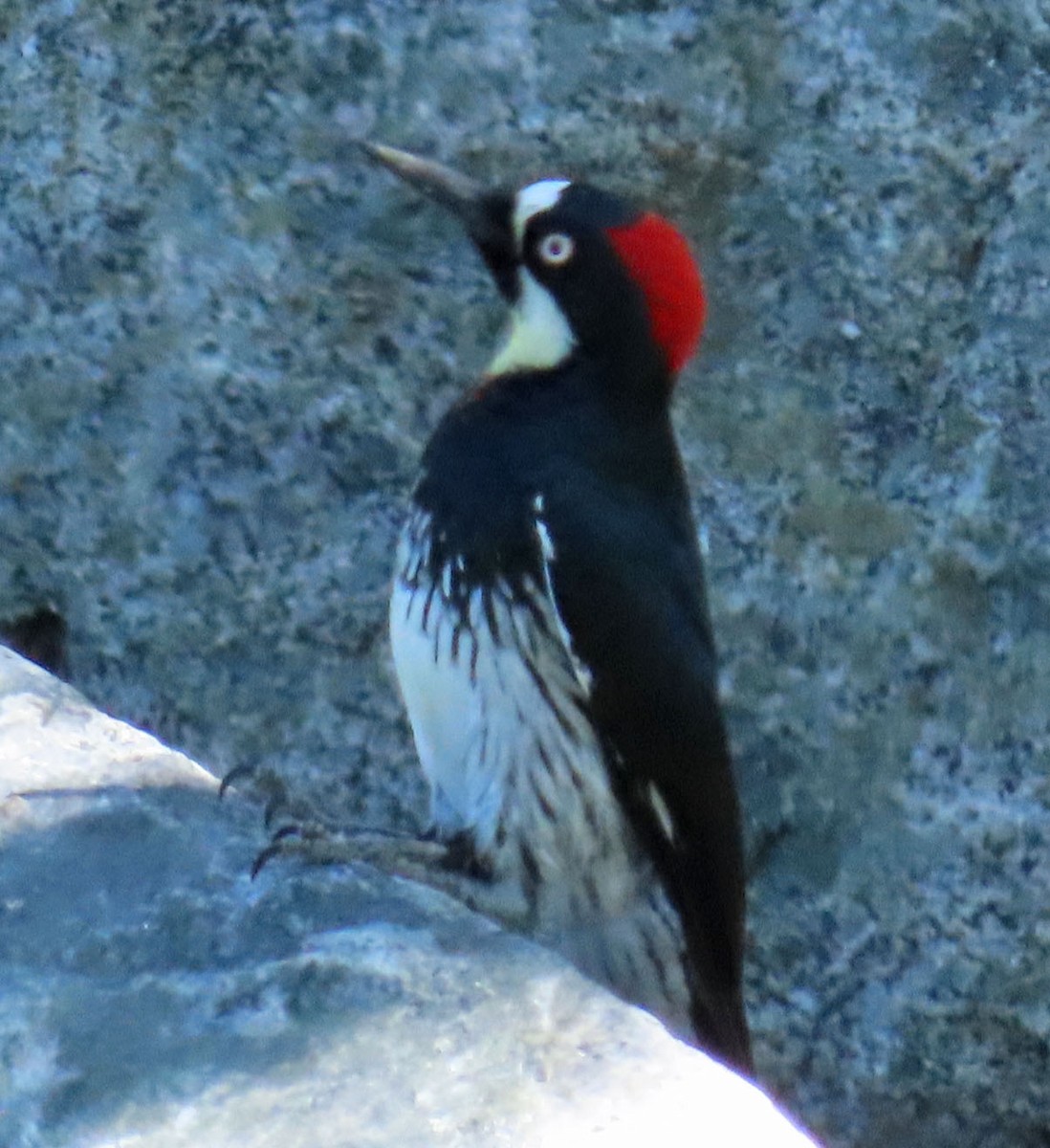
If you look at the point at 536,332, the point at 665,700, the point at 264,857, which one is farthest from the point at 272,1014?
the point at 536,332

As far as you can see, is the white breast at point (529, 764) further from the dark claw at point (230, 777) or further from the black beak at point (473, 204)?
→ the black beak at point (473, 204)

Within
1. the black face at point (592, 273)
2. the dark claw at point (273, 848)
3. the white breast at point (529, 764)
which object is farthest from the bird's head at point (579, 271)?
the dark claw at point (273, 848)

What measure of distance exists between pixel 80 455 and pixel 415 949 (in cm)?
150

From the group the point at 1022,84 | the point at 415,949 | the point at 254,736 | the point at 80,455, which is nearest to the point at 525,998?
the point at 415,949

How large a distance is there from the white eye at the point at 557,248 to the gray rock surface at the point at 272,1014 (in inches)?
37.9

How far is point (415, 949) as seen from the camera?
213 cm

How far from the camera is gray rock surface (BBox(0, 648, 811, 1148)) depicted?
1818 mm

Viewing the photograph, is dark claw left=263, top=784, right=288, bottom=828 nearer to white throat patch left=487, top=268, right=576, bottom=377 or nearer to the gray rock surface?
the gray rock surface

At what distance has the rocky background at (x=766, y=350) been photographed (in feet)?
10.6

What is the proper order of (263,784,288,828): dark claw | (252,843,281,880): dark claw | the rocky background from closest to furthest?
(252,843,281,880): dark claw
(263,784,288,828): dark claw
the rocky background

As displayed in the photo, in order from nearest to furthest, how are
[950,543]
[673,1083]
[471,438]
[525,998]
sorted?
1. [673,1083]
2. [525,998]
3. [471,438]
4. [950,543]

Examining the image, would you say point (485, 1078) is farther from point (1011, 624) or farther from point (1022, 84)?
point (1022, 84)

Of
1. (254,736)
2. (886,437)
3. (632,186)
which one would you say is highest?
(632,186)

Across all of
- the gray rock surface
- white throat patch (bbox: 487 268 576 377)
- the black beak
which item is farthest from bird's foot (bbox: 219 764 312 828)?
the black beak
